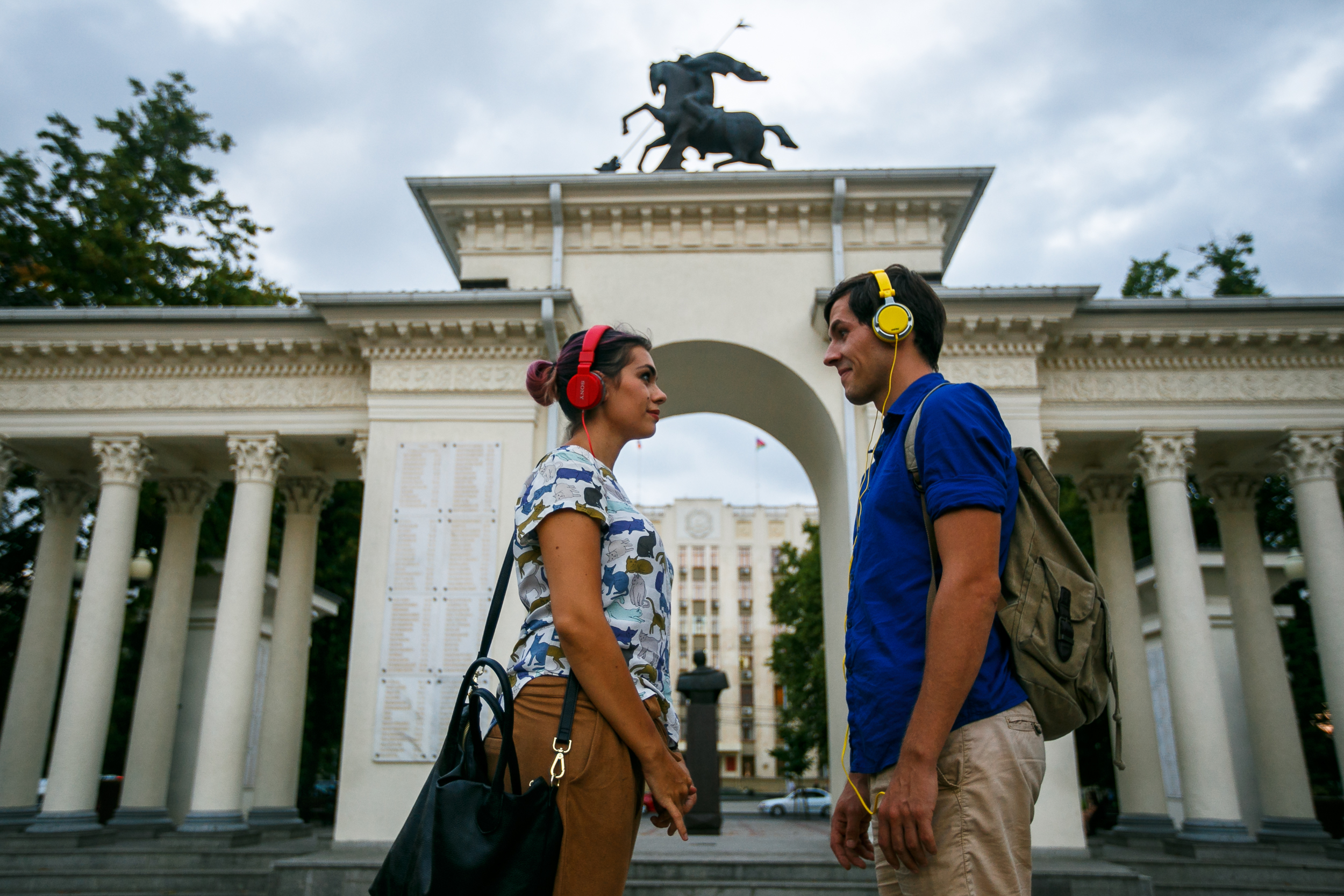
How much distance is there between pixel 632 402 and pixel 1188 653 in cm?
1146

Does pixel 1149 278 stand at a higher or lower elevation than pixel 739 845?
higher

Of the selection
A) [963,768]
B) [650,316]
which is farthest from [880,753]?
[650,316]

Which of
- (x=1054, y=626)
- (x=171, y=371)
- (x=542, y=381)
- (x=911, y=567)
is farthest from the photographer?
(x=171, y=371)

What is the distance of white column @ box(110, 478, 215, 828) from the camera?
13.6 meters

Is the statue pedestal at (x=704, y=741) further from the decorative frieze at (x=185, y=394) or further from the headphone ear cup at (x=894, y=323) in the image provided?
the headphone ear cup at (x=894, y=323)

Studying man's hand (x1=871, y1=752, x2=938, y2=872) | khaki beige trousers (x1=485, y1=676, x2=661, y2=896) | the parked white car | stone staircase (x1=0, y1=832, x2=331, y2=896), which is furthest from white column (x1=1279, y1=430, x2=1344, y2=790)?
the parked white car

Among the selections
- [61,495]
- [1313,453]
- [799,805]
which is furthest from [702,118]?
[799,805]

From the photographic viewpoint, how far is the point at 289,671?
14.2m

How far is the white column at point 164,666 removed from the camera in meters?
13.6

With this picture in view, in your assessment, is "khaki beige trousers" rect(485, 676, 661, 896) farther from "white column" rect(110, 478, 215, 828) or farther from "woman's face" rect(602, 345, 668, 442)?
"white column" rect(110, 478, 215, 828)

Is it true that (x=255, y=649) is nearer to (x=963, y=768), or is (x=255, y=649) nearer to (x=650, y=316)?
(x=650, y=316)

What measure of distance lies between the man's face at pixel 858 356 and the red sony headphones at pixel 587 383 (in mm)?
670

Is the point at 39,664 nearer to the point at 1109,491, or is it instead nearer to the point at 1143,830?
the point at 1143,830

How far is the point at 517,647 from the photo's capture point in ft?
7.61
